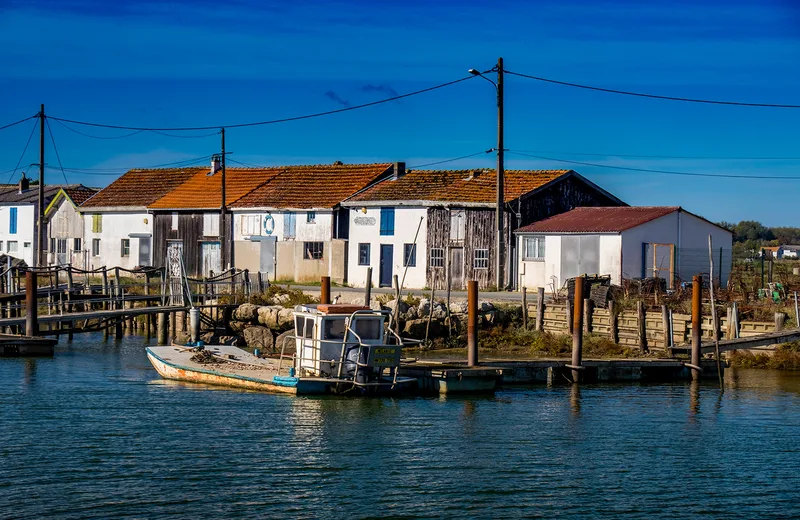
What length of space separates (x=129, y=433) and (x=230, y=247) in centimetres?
3450

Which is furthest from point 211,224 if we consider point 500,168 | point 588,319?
point 588,319

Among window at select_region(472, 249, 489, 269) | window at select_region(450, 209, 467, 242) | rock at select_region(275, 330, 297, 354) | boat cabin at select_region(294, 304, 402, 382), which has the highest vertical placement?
window at select_region(450, 209, 467, 242)

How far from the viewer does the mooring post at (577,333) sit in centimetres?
3108

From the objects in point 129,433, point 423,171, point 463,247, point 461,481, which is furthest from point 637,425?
point 423,171

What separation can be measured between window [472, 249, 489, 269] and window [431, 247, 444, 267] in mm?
1541

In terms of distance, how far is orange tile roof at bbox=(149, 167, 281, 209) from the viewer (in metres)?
59.7

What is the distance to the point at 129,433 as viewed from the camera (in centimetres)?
2380

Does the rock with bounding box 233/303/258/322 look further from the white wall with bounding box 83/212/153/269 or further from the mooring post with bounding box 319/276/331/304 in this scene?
the white wall with bounding box 83/212/153/269

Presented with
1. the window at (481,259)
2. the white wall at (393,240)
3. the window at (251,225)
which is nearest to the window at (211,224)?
the window at (251,225)

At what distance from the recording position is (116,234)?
207 feet

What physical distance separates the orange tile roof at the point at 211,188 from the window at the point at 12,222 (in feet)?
52.0

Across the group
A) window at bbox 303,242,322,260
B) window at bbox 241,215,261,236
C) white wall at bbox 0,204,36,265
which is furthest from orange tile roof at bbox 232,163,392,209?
white wall at bbox 0,204,36,265

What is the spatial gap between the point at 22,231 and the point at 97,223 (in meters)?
11.2

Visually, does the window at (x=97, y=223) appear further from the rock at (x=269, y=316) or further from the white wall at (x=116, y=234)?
the rock at (x=269, y=316)
